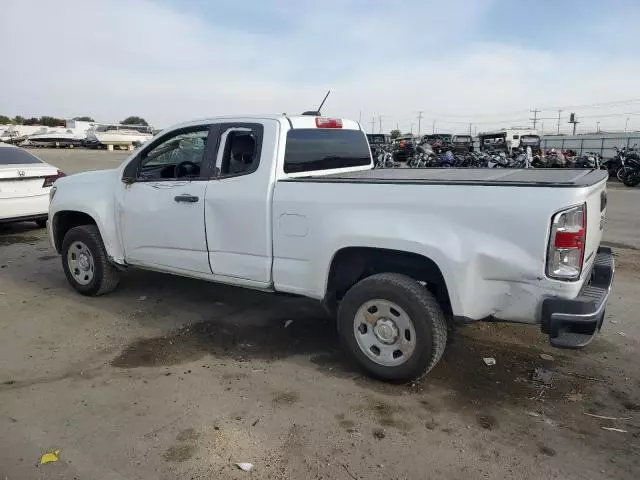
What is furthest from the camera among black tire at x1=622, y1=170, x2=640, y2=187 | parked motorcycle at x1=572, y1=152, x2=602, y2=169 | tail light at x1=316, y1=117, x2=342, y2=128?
parked motorcycle at x1=572, y1=152, x2=602, y2=169

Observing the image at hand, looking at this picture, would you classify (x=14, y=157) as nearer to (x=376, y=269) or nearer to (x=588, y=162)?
(x=376, y=269)

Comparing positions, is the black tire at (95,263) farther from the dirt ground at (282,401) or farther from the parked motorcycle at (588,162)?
the parked motorcycle at (588,162)

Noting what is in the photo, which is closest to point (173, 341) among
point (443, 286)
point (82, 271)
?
point (82, 271)

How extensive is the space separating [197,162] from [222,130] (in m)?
0.51

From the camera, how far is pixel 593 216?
3.50m

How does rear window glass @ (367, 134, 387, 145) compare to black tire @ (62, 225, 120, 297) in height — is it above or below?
above

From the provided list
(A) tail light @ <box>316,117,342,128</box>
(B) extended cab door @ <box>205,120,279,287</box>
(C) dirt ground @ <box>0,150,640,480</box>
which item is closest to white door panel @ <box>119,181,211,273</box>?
(B) extended cab door @ <box>205,120,279,287</box>

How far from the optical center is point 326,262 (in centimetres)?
394

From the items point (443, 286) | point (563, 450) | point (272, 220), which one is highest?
point (272, 220)

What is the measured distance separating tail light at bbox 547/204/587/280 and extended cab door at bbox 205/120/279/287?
203cm

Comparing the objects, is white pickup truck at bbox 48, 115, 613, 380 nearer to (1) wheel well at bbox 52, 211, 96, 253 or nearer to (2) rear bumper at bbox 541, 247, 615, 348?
(2) rear bumper at bbox 541, 247, 615, 348

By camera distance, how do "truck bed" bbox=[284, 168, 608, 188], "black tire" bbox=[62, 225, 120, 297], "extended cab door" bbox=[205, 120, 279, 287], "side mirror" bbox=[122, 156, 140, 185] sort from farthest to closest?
1. "black tire" bbox=[62, 225, 120, 297]
2. "side mirror" bbox=[122, 156, 140, 185]
3. "extended cab door" bbox=[205, 120, 279, 287]
4. "truck bed" bbox=[284, 168, 608, 188]

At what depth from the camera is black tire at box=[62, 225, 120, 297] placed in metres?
5.60

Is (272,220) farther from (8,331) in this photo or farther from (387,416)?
(8,331)
